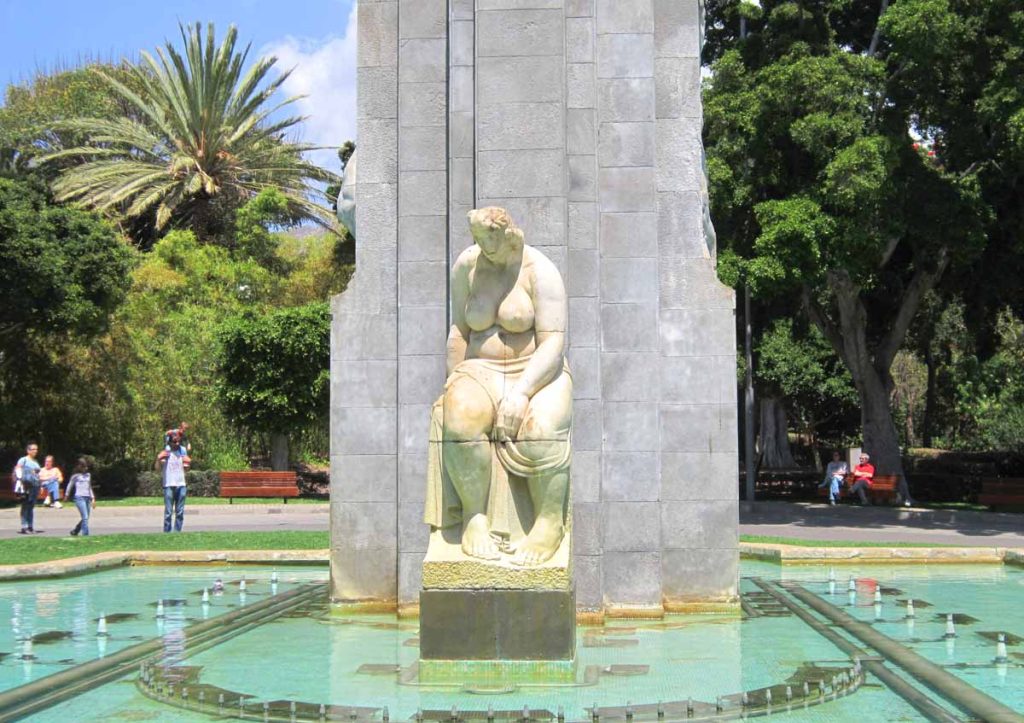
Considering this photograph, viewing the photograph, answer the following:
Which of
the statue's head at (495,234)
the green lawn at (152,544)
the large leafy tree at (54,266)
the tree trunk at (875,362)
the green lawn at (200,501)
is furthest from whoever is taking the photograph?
the large leafy tree at (54,266)

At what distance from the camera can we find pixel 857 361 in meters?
31.3

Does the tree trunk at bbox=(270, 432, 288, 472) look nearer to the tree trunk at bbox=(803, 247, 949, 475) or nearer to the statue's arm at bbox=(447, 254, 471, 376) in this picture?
the tree trunk at bbox=(803, 247, 949, 475)

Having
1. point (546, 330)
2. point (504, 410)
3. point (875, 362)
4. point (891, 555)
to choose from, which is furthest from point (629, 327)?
point (875, 362)

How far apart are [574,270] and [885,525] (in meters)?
17.1

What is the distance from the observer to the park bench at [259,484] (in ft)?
107

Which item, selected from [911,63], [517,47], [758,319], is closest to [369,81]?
[517,47]

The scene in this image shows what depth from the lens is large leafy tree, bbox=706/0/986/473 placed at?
25.5 meters

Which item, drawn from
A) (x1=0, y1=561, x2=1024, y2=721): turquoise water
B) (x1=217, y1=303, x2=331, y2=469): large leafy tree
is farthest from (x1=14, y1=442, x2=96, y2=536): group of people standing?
(x1=217, y1=303, x2=331, y2=469): large leafy tree

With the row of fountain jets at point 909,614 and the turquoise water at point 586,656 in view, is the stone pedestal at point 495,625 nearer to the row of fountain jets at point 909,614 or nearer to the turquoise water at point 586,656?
the turquoise water at point 586,656

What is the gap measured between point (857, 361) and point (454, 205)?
73.2 feet

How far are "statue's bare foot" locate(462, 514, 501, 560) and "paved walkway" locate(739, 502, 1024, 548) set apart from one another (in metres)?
13.2

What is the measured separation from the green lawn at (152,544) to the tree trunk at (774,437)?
37.6 meters

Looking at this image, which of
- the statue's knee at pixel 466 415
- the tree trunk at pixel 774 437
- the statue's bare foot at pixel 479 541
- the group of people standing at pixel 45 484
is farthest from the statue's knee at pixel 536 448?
the tree trunk at pixel 774 437

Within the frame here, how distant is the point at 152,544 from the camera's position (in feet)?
59.5
